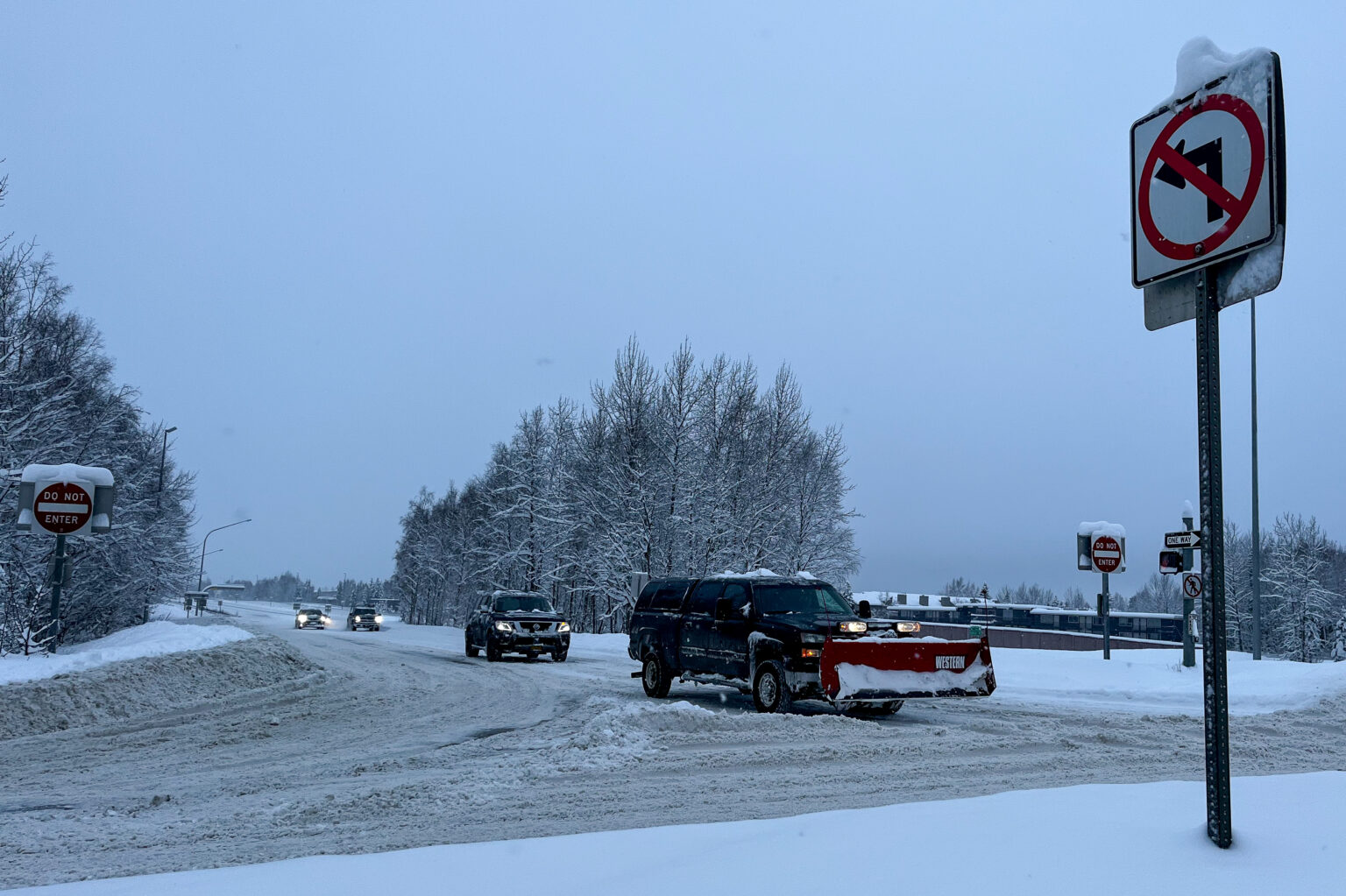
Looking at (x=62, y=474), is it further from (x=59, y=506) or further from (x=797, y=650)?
(x=797, y=650)

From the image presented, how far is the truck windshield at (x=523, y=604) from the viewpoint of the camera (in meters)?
26.2

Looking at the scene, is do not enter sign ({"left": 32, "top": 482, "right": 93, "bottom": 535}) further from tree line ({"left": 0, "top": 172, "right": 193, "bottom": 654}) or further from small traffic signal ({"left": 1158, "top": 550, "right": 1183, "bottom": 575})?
small traffic signal ({"left": 1158, "top": 550, "right": 1183, "bottom": 575})

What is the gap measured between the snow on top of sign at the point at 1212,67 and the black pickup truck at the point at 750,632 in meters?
9.04

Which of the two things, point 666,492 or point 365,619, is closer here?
point 666,492

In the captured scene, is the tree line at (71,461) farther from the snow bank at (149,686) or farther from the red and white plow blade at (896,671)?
the red and white plow blade at (896,671)

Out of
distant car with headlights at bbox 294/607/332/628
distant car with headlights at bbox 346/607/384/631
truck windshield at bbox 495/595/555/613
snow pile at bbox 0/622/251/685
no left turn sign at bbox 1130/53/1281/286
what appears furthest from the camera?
distant car with headlights at bbox 294/607/332/628

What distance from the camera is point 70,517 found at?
1587 centimetres

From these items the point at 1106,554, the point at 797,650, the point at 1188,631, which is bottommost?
the point at 797,650

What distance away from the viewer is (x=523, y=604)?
87.4ft

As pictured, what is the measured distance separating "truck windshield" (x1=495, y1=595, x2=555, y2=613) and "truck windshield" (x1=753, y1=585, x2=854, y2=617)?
1349 cm

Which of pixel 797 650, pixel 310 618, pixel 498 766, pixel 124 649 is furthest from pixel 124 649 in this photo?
pixel 310 618

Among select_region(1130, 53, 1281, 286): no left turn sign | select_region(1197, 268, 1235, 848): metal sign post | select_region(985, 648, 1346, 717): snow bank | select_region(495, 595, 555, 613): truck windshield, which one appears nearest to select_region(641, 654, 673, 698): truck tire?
select_region(985, 648, 1346, 717): snow bank

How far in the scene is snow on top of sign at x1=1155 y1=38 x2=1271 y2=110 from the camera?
3822 mm

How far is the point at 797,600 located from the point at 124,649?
11374 mm
